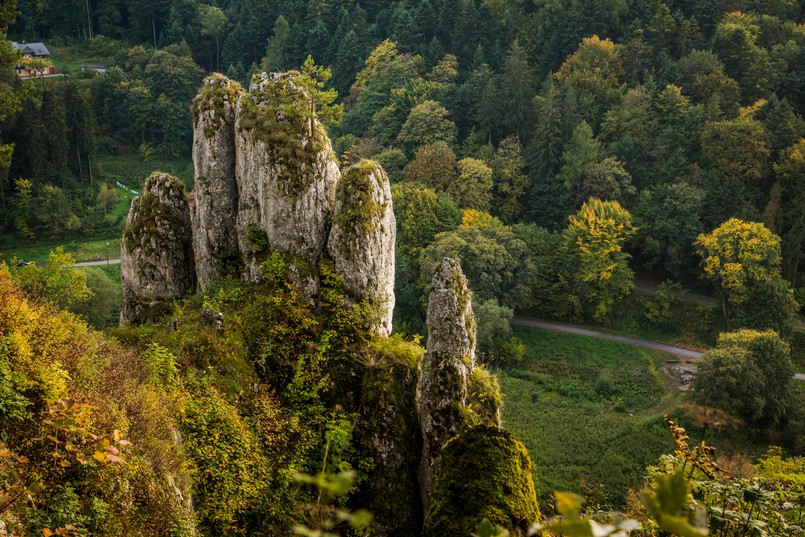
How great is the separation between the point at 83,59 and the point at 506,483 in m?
104

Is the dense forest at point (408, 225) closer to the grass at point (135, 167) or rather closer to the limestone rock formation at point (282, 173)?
the grass at point (135, 167)

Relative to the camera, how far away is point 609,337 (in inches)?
2089

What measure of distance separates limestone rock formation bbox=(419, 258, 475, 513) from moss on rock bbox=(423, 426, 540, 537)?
5.52 metres

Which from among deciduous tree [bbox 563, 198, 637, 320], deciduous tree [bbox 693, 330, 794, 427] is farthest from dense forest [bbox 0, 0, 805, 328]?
deciduous tree [bbox 693, 330, 794, 427]

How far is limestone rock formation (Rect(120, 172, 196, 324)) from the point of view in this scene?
21672 millimetres

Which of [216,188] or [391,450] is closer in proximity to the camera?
[391,450]

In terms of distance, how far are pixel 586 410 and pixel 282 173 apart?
1190 inches

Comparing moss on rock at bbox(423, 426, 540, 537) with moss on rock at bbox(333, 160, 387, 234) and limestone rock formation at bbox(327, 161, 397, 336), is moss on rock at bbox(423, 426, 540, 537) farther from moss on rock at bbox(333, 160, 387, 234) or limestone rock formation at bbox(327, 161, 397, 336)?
moss on rock at bbox(333, 160, 387, 234)

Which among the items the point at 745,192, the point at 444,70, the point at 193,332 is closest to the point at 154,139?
the point at 444,70

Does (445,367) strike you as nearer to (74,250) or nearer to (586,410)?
(586,410)

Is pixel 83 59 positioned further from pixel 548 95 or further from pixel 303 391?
pixel 303 391

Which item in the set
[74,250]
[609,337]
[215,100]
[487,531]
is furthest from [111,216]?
[487,531]

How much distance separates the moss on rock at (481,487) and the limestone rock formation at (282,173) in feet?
31.4

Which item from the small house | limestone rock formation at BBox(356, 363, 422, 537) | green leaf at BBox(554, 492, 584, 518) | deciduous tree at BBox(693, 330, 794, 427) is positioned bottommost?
deciduous tree at BBox(693, 330, 794, 427)
